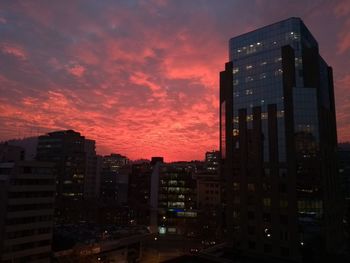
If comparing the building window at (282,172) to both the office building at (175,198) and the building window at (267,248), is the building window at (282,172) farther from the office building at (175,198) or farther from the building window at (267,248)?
the office building at (175,198)

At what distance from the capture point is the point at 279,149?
9088cm

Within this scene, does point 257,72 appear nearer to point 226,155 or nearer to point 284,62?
point 284,62

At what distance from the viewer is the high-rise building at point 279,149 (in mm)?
86250

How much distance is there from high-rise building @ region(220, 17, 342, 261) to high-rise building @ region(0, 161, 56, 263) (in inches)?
2045

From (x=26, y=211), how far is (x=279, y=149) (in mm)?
68675

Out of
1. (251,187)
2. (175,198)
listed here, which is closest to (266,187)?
(251,187)

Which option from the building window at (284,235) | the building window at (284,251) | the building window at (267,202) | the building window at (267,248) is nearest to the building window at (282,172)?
the building window at (267,202)

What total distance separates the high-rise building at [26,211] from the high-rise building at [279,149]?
51948 mm

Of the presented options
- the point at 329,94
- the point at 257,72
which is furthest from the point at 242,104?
the point at 329,94

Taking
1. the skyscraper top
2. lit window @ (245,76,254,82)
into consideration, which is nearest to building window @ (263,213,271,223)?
lit window @ (245,76,254,82)

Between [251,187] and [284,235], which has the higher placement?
[251,187]

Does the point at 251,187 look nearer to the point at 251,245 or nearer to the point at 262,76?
the point at 251,245

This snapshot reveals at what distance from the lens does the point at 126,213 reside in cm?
18962

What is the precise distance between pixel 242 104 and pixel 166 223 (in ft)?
299
